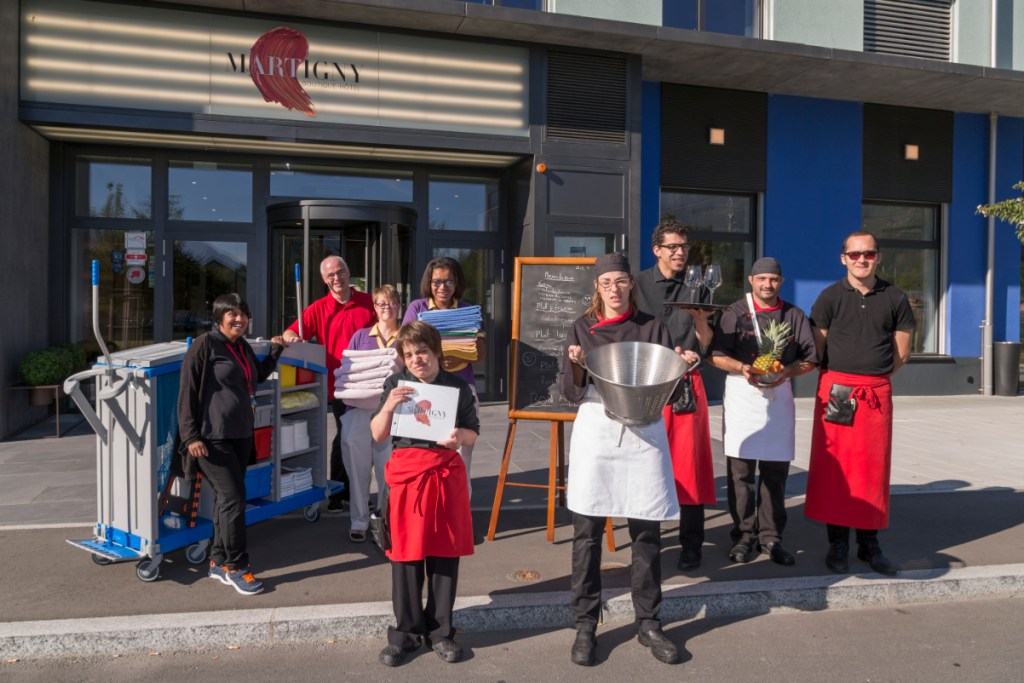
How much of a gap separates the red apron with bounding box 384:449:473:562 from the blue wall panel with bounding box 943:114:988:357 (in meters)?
12.9

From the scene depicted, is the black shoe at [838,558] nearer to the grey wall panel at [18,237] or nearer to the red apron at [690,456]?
the red apron at [690,456]

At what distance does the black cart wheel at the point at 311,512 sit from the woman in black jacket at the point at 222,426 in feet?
3.91

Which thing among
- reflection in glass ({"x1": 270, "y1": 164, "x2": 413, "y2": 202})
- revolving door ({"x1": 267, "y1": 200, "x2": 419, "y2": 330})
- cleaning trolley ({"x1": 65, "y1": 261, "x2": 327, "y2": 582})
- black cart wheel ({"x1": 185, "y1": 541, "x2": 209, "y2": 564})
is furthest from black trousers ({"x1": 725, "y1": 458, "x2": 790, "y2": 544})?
reflection in glass ({"x1": 270, "y1": 164, "x2": 413, "y2": 202})

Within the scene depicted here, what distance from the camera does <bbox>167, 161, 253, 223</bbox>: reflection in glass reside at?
33.3 ft

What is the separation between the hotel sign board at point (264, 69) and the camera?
8.74 meters

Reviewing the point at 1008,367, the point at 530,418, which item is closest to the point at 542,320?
the point at 530,418

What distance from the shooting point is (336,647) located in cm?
358

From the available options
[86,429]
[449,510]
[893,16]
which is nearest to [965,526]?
[449,510]

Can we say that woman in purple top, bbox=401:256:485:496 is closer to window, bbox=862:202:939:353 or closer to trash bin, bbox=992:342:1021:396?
window, bbox=862:202:939:353

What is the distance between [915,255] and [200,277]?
12.3 meters

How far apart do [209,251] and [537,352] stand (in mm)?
6831

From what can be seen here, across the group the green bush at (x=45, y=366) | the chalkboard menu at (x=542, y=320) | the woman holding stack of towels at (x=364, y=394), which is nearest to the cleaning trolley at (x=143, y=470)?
the woman holding stack of towels at (x=364, y=394)

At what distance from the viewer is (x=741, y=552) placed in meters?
4.50

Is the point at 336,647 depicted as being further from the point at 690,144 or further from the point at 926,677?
the point at 690,144
